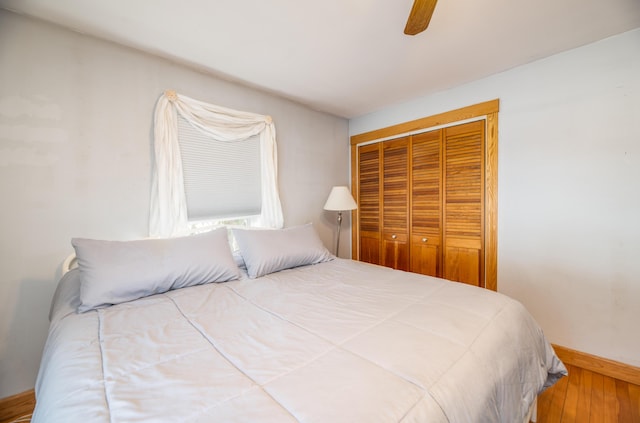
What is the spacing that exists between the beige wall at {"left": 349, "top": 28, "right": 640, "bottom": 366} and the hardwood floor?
22 centimetres

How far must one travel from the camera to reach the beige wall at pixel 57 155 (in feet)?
5.08

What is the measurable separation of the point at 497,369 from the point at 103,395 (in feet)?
4.34

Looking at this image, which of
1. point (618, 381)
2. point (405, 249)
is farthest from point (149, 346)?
point (618, 381)

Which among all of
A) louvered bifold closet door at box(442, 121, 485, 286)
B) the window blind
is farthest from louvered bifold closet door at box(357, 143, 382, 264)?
the window blind

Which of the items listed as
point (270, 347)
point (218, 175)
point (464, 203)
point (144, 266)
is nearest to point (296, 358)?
point (270, 347)

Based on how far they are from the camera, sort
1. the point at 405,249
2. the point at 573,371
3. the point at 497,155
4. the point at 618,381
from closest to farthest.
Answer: the point at 618,381 → the point at 573,371 → the point at 497,155 → the point at 405,249

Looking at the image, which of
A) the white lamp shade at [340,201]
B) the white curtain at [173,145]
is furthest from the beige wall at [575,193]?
the white curtain at [173,145]

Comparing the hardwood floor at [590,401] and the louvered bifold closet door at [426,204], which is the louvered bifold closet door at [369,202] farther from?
the hardwood floor at [590,401]

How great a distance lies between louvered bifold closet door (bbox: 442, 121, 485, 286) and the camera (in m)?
2.51

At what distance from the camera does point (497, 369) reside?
96cm

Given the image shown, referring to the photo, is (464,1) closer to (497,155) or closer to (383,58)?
(383,58)

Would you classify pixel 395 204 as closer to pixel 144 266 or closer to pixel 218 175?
pixel 218 175

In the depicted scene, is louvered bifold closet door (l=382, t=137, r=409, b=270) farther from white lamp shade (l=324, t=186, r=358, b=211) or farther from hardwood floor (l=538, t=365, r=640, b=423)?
hardwood floor (l=538, t=365, r=640, b=423)

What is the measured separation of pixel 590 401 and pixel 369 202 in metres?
2.55
